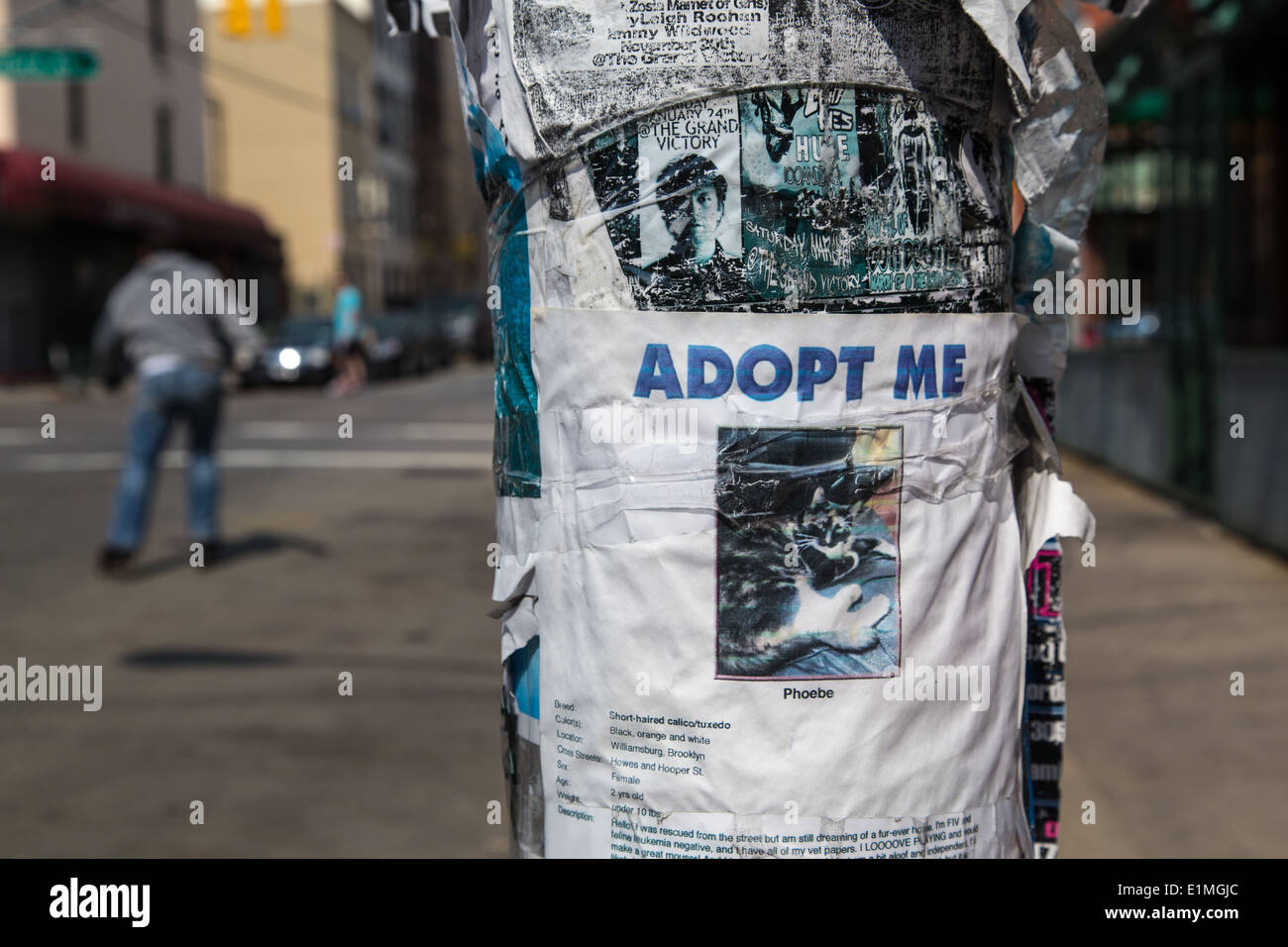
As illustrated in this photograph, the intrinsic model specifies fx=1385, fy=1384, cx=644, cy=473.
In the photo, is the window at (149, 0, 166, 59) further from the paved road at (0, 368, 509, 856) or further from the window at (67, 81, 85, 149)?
the paved road at (0, 368, 509, 856)

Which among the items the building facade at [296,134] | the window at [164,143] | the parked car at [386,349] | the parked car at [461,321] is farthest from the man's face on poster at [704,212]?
the building facade at [296,134]

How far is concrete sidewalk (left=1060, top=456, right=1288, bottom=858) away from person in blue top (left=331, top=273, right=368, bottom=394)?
16.0m

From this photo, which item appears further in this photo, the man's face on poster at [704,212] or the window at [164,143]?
the window at [164,143]

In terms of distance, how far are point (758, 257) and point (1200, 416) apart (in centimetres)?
889

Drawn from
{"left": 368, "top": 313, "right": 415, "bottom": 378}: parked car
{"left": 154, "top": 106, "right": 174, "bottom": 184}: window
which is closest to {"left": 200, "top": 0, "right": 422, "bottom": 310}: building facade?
{"left": 154, "top": 106, "right": 174, "bottom": 184}: window

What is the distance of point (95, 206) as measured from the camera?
29.1m

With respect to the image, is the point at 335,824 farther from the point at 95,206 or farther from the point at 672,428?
the point at 95,206

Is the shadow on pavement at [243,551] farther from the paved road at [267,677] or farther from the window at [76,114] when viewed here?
the window at [76,114]

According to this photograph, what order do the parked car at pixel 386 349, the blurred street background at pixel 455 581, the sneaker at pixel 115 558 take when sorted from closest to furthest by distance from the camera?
the blurred street background at pixel 455 581, the sneaker at pixel 115 558, the parked car at pixel 386 349

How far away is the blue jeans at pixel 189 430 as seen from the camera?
8.62 m

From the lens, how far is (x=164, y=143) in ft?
118

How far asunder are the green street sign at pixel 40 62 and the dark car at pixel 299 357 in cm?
636

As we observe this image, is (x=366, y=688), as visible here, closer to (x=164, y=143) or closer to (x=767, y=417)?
(x=767, y=417)

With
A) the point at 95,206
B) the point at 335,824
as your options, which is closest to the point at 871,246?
the point at 335,824
